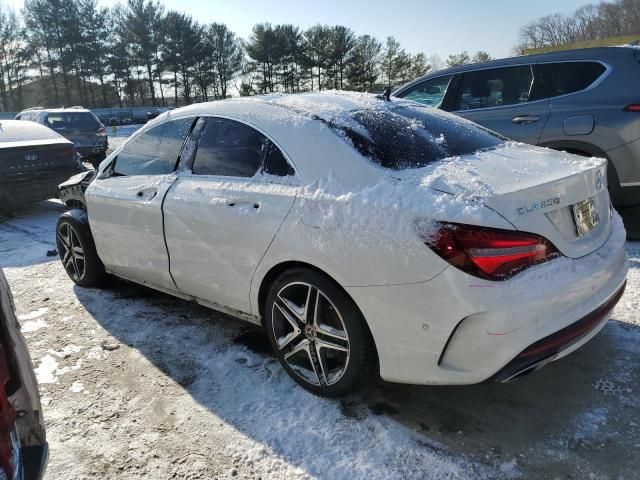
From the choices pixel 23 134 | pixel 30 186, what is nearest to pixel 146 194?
pixel 30 186

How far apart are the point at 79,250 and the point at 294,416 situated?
2787 mm

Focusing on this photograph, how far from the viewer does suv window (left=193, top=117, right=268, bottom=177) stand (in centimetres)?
291

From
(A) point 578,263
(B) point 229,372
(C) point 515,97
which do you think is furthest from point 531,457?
(C) point 515,97

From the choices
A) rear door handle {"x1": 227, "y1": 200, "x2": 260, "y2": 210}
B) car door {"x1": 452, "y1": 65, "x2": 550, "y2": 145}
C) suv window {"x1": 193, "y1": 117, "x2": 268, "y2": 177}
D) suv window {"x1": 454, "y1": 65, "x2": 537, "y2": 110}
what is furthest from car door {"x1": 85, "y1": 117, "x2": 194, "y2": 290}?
suv window {"x1": 454, "y1": 65, "x2": 537, "y2": 110}

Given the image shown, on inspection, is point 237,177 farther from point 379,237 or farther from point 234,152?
point 379,237

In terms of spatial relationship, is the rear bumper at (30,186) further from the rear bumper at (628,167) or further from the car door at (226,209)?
the rear bumper at (628,167)

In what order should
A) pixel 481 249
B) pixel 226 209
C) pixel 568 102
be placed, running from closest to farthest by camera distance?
pixel 481 249, pixel 226 209, pixel 568 102

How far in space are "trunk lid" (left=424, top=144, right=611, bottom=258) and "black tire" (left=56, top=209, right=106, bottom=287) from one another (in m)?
3.19

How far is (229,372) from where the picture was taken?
3.05 meters

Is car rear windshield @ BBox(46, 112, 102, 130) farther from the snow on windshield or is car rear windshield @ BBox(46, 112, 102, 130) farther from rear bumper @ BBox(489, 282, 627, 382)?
rear bumper @ BBox(489, 282, 627, 382)

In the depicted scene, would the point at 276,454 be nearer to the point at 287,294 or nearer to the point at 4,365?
the point at 287,294

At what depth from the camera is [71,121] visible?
41.0 ft

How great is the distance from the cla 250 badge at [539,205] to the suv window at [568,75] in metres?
3.33

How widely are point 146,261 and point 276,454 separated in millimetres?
1818
